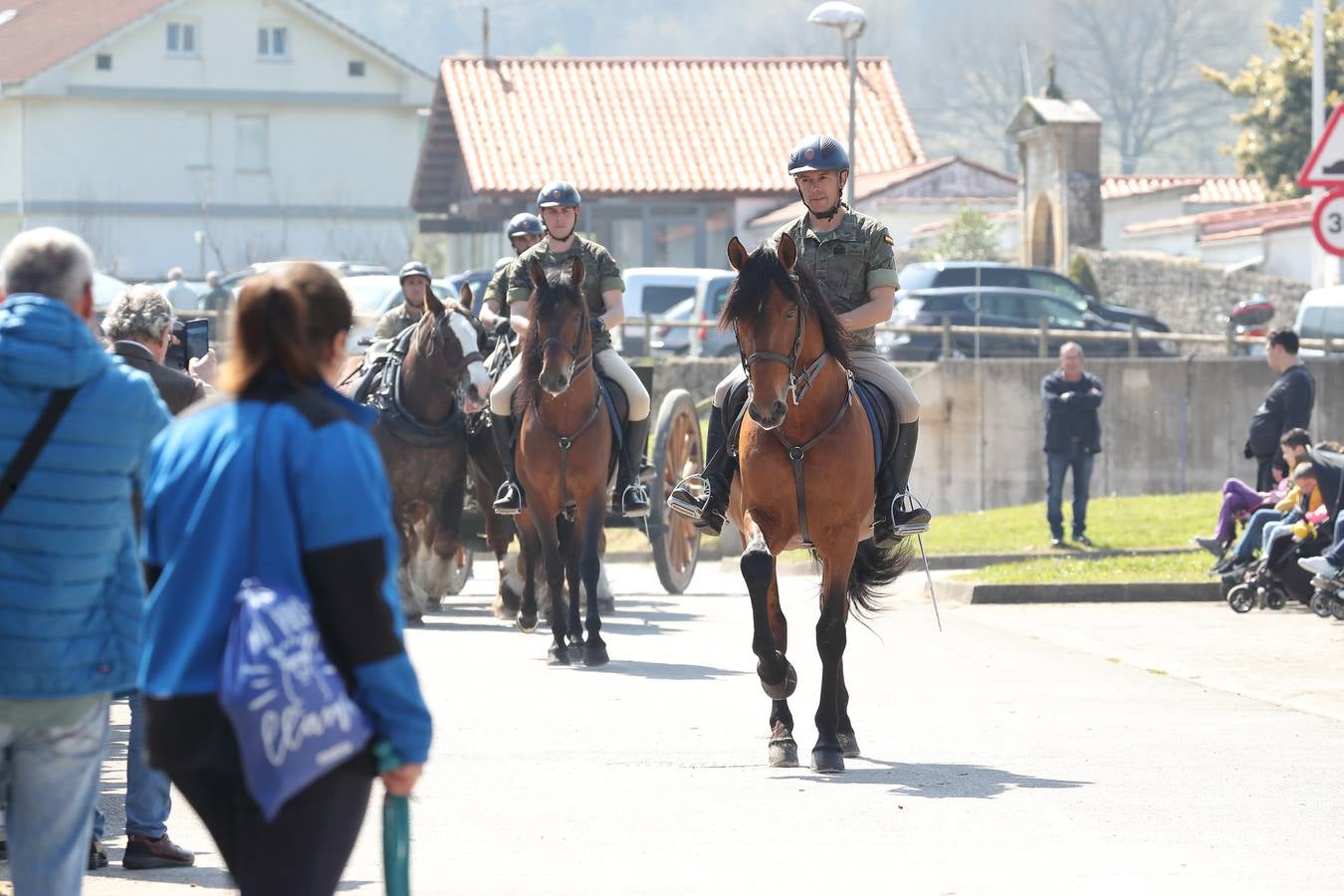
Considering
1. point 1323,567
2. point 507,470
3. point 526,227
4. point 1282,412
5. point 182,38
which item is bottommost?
point 1323,567

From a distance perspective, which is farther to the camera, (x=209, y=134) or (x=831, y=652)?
(x=209, y=134)

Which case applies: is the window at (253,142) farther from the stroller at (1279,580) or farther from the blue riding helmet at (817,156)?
the blue riding helmet at (817,156)

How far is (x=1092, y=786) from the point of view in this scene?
9375 millimetres

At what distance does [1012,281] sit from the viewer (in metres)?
40.2

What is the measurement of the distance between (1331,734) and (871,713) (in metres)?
2.24

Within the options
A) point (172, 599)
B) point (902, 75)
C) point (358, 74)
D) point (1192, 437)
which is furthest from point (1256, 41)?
point (172, 599)

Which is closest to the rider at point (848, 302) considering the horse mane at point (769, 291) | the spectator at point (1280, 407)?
the horse mane at point (769, 291)

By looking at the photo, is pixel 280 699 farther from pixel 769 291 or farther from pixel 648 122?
pixel 648 122

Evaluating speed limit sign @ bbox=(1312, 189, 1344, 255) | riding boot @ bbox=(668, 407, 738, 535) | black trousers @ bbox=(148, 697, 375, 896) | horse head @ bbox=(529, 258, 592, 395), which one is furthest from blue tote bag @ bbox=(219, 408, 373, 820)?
speed limit sign @ bbox=(1312, 189, 1344, 255)

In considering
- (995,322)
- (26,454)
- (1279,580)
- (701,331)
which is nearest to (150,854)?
(26,454)

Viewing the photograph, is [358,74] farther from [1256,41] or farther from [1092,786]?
[1256,41]

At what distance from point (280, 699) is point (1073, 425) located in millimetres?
21013

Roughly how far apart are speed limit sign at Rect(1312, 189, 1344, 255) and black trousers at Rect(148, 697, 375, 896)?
502 inches

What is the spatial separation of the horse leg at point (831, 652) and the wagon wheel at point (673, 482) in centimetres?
826
